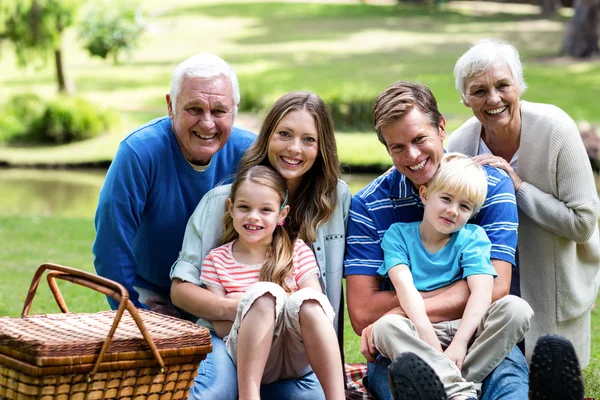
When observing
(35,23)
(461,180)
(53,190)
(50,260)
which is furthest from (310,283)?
(35,23)

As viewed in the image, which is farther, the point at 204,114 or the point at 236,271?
the point at 204,114

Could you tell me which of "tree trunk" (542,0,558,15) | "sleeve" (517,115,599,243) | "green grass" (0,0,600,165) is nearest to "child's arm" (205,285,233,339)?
"sleeve" (517,115,599,243)

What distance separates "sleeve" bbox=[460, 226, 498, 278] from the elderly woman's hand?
1.12 feet

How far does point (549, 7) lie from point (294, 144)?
94.2 ft

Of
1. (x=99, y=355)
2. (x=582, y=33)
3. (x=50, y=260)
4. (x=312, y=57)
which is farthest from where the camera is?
(x=312, y=57)

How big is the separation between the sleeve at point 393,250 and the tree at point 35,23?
1136cm

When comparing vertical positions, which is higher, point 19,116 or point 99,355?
point 99,355

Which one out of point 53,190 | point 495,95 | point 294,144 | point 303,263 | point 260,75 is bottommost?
point 53,190

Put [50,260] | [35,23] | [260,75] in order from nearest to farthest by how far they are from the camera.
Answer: [50,260], [35,23], [260,75]

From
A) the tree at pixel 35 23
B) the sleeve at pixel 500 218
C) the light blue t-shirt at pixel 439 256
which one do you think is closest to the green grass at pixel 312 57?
the tree at pixel 35 23

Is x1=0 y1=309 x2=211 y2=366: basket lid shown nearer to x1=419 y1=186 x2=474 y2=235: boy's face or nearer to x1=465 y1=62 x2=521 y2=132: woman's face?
x1=419 y1=186 x2=474 y2=235: boy's face

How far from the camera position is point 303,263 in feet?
11.3

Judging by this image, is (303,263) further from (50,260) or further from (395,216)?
(50,260)

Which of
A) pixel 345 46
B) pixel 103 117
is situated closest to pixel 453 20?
pixel 345 46
